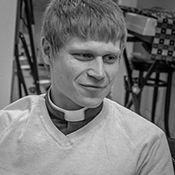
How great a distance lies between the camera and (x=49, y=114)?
102 cm

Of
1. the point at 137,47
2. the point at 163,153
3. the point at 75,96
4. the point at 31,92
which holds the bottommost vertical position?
the point at 31,92

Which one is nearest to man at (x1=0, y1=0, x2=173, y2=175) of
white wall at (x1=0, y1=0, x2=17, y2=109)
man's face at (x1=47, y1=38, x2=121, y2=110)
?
man's face at (x1=47, y1=38, x2=121, y2=110)

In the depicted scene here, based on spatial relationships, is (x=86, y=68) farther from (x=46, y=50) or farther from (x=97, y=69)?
(x=46, y=50)

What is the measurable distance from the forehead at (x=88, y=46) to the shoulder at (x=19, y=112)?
268mm

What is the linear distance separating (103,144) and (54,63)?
27cm

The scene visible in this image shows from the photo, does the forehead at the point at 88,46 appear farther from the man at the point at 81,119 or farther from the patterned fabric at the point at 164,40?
the patterned fabric at the point at 164,40

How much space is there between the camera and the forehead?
33.5 inches

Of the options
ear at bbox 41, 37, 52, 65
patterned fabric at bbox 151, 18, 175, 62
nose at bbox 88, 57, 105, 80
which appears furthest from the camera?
patterned fabric at bbox 151, 18, 175, 62

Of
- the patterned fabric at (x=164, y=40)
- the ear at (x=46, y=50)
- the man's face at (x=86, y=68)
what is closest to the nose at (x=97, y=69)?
the man's face at (x=86, y=68)

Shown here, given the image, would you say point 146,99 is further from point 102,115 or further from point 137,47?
point 102,115

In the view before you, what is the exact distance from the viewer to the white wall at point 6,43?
1.96 m

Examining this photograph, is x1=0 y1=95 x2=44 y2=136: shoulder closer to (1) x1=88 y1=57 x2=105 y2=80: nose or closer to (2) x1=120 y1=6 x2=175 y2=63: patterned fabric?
(1) x1=88 y1=57 x2=105 y2=80: nose

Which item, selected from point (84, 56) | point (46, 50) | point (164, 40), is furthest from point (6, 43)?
point (84, 56)

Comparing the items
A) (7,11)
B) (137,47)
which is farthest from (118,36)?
(137,47)
